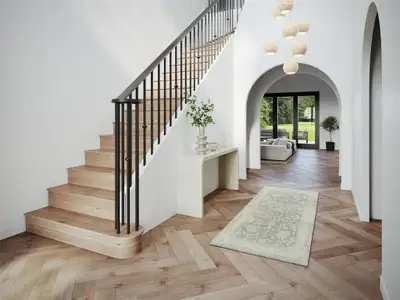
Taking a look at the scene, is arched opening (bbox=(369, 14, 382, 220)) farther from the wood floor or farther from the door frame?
the door frame

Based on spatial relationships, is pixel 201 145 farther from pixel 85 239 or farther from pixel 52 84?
pixel 52 84

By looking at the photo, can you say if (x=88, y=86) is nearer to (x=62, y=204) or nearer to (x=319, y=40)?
(x=62, y=204)

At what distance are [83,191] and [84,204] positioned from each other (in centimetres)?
19

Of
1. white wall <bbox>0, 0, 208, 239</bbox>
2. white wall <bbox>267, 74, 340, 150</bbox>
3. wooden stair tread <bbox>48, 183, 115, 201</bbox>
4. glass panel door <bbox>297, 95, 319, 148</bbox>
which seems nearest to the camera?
white wall <bbox>0, 0, 208, 239</bbox>

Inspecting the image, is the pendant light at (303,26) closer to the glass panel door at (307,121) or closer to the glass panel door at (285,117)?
A: the glass panel door at (307,121)

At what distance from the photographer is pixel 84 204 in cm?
289

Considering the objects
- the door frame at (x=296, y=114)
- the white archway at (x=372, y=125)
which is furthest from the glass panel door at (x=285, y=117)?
the white archway at (x=372, y=125)

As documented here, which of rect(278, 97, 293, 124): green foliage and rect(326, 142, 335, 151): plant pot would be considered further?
rect(278, 97, 293, 124): green foliage

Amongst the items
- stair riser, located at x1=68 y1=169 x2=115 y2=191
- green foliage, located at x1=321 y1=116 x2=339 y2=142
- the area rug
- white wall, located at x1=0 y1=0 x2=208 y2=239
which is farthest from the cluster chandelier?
green foliage, located at x1=321 y1=116 x2=339 y2=142

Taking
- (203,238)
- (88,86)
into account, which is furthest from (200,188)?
(88,86)

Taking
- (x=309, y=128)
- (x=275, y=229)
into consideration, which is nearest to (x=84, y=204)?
(x=275, y=229)

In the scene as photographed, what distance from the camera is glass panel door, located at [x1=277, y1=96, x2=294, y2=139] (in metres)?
12.1

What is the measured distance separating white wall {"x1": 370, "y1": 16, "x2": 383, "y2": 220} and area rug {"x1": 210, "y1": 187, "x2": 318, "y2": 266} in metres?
0.71

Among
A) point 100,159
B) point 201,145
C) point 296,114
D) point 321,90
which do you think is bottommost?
point 100,159
